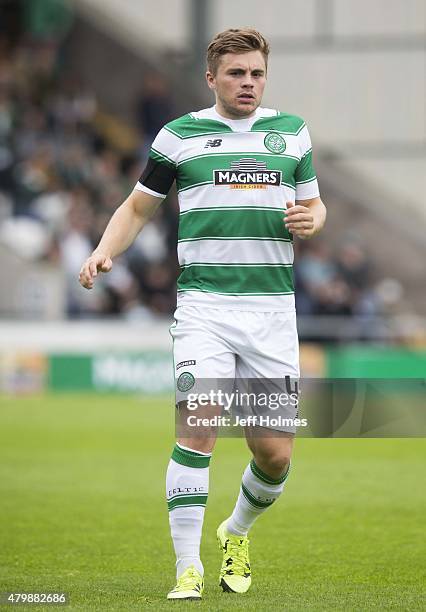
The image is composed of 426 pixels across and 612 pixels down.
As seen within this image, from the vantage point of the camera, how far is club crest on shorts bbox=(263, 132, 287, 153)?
6289mm

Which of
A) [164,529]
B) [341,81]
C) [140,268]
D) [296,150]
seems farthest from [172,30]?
[296,150]

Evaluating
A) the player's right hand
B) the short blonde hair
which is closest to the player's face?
the short blonde hair

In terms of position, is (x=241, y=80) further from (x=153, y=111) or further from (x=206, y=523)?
(x=153, y=111)

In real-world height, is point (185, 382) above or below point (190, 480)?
above

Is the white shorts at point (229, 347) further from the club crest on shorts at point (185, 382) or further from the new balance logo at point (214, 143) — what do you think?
the new balance logo at point (214, 143)

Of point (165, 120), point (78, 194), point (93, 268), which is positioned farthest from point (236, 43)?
point (165, 120)

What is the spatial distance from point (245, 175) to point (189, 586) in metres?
1.88

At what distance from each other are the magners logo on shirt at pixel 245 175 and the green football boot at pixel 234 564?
176cm

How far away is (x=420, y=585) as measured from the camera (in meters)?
6.53

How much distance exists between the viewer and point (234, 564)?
6516mm

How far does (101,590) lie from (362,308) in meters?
16.1

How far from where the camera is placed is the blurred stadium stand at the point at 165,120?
2219 centimetres

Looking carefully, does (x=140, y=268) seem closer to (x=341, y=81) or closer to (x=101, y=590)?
(x=341, y=81)

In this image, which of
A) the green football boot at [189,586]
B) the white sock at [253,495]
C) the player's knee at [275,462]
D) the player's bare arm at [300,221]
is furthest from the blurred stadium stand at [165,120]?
the green football boot at [189,586]
